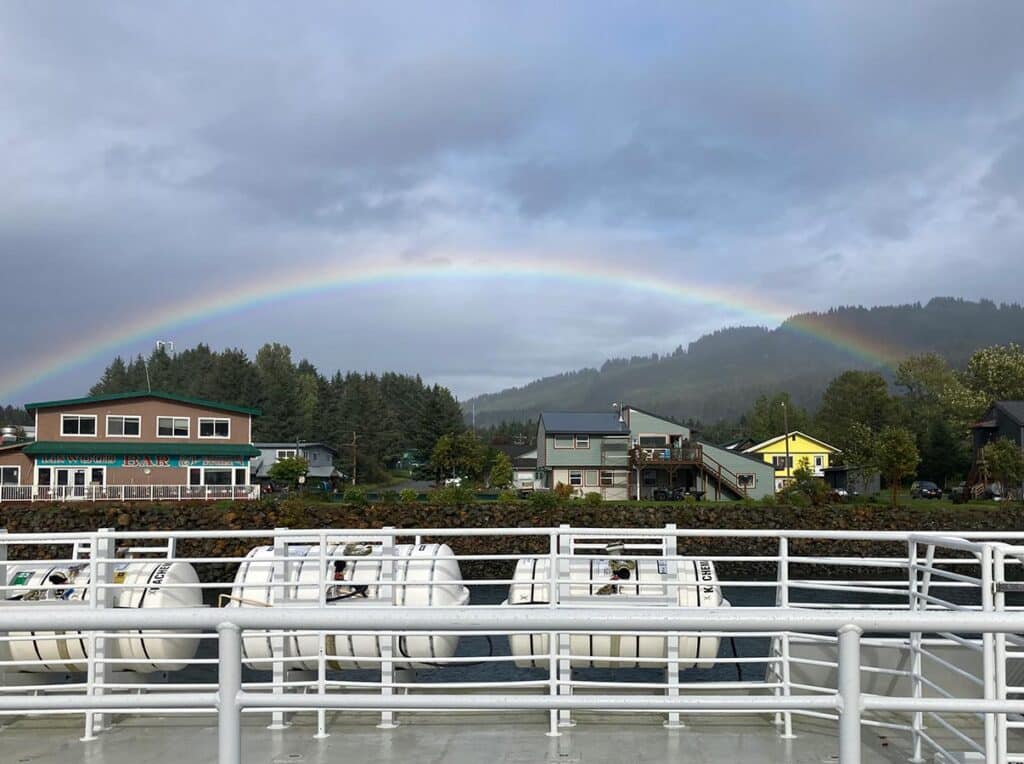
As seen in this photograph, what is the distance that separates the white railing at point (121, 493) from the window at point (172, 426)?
4391mm

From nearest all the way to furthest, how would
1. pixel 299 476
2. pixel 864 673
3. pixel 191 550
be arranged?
pixel 864 673
pixel 191 550
pixel 299 476

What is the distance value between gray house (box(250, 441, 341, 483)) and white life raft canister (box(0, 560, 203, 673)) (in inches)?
2635

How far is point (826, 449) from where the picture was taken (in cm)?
7644

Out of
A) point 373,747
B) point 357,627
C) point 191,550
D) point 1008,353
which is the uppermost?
point 1008,353

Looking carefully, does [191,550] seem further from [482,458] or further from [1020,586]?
[482,458]

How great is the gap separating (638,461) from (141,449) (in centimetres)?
3086

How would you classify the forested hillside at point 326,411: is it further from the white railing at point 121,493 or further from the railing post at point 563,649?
the railing post at point 563,649

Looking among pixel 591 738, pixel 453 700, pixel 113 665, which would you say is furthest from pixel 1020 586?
pixel 113 665

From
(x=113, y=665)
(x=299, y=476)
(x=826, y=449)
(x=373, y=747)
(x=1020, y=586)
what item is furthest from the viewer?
(x=826, y=449)

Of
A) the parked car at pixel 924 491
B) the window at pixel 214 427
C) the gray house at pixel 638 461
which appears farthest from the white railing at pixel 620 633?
the parked car at pixel 924 491

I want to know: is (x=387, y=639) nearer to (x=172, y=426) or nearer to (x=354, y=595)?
(x=354, y=595)

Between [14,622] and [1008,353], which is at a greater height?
[1008,353]

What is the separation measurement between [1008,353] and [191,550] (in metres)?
78.2

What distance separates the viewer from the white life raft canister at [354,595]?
7.29 m
